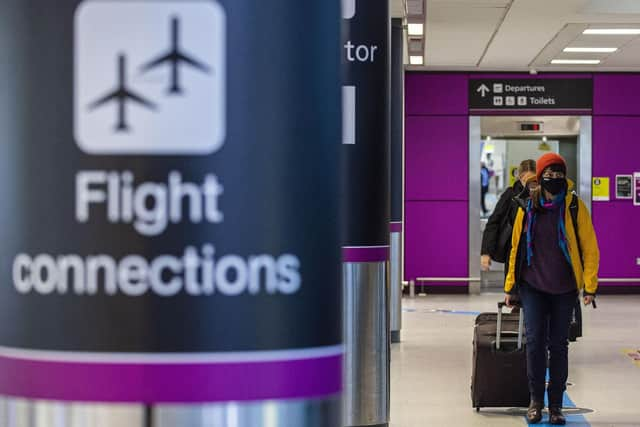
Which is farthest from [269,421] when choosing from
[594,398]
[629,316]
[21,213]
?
[629,316]

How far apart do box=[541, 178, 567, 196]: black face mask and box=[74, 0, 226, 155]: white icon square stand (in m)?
5.18

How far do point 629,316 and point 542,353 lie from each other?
7.78 metres

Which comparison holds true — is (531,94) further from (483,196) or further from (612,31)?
(612,31)

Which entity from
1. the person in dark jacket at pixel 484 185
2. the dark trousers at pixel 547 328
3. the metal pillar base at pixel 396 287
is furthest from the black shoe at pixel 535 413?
the person in dark jacket at pixel 484 185

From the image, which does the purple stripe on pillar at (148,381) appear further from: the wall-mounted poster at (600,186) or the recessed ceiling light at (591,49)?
the wall-mounted poster at (600,186)

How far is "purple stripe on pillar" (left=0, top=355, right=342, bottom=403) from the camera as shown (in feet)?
4.75

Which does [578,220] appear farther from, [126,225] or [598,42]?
[598,42]

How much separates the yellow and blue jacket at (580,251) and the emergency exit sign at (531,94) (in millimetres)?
11021

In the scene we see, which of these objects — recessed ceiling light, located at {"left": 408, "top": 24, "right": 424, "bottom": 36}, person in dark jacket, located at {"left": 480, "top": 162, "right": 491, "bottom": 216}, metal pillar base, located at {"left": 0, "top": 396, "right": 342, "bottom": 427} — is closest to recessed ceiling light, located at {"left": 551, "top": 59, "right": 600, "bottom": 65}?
person in dark jacket, located at {"left": 480, "top": 162, "right": 491, "bottom": 216}

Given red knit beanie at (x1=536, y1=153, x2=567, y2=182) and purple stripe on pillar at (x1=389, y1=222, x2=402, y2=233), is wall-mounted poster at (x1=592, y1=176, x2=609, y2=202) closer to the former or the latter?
purple stripe on pillar at (x1=389, y1=222, x2=402, y2=233)

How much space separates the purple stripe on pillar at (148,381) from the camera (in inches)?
57.1

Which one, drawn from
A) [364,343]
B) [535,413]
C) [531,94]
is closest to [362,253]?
[364,343]

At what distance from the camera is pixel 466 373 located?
895 centimetres

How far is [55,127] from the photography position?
4.86 feet
